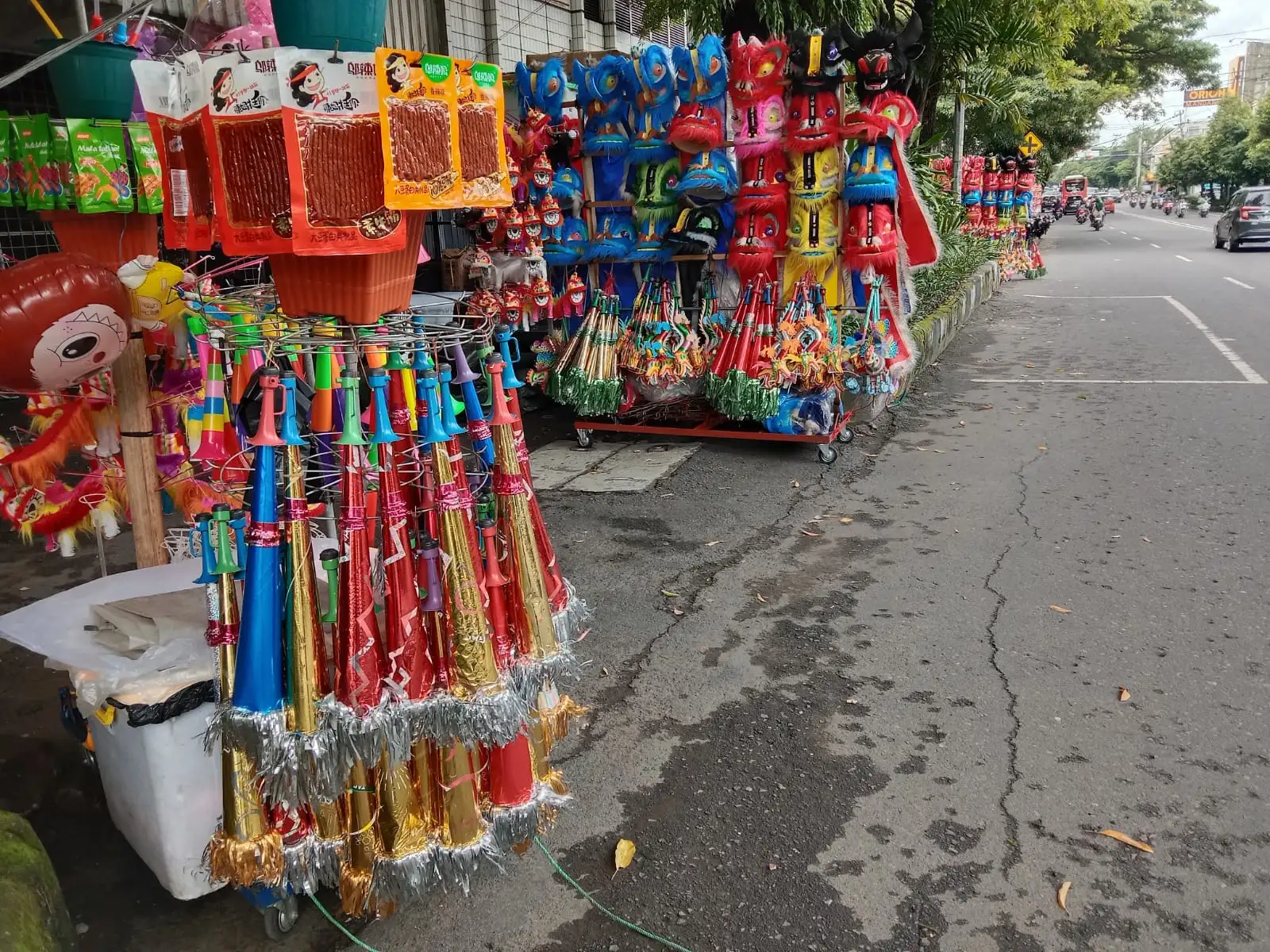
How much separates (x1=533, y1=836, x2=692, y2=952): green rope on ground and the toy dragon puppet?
4.29 metres

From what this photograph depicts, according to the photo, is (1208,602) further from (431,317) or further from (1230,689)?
(431,317)

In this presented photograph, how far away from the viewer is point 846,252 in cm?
582

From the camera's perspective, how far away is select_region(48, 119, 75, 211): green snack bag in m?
2.79

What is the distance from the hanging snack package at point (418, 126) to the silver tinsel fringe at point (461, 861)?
146 cm

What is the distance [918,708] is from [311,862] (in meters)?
2.12

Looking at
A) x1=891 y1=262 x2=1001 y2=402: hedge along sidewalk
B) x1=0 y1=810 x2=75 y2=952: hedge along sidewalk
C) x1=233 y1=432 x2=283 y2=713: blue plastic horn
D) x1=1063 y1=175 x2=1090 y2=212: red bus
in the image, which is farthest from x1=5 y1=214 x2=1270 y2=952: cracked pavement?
x1=1063 y1=175 x2=1090 y2=212: red bus

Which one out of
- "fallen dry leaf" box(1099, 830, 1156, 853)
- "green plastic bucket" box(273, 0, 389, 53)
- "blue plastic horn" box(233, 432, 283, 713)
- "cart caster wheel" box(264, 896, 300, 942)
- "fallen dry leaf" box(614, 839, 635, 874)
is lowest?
"fallen dry leaf" box(1099, 830, 1156, 853)

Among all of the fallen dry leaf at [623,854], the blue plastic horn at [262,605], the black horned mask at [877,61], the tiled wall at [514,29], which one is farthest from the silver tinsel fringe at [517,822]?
the tiled wall at [514,29]

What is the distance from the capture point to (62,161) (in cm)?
280

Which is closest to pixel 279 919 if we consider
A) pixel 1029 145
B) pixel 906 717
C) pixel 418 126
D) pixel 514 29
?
pixel 418 126

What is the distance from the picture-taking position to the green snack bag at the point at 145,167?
2896 mm

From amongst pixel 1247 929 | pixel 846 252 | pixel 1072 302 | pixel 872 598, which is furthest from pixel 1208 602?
Result: pixel 1072 302

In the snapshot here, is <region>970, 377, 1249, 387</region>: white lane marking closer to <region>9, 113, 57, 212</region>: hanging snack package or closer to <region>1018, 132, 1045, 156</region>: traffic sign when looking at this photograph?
<region>9, 113, 57, 212</region>: hanging snack package

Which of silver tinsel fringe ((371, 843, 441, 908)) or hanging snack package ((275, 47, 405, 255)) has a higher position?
hanging snack package ((275, 47, 405, 255))
